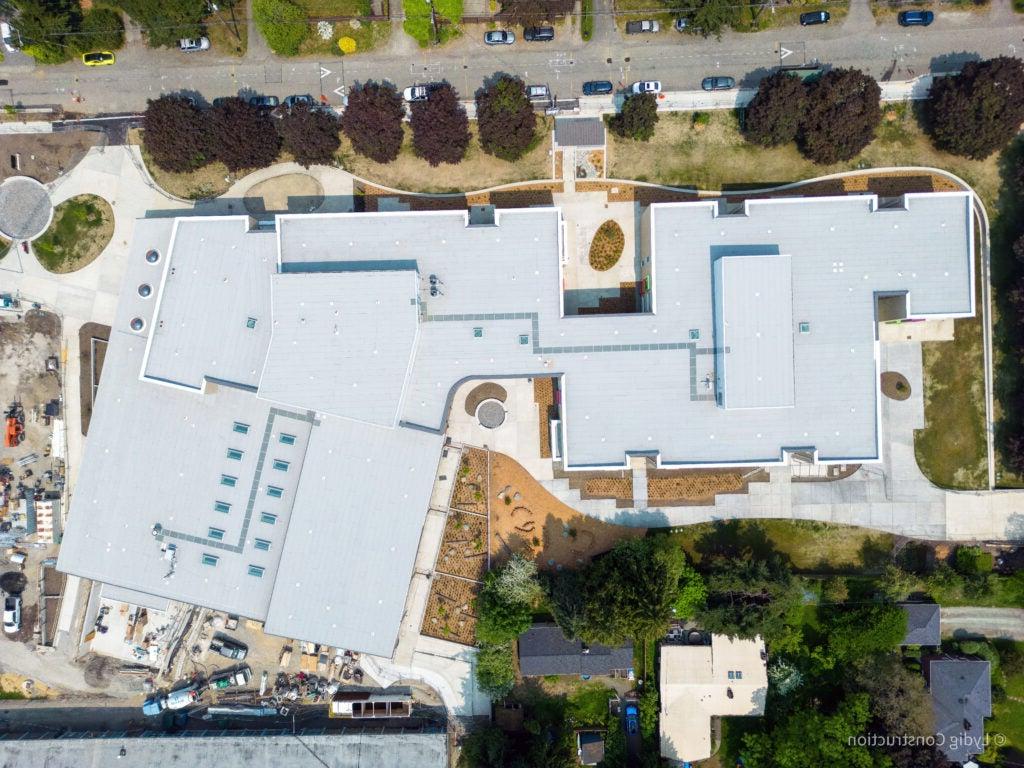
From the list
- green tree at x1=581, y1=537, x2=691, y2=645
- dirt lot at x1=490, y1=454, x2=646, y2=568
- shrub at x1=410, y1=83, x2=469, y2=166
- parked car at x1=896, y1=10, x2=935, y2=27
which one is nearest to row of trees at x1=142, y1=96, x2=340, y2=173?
shrub at x1=410, y1=83, x2=469, y2=166

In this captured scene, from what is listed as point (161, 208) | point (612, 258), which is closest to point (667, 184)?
point (612, 258)

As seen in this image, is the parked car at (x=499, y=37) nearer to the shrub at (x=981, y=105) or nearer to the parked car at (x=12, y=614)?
the shrub at (x=981, y=105)

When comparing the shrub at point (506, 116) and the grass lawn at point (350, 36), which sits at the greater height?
the grass lawn at point (350, 36)

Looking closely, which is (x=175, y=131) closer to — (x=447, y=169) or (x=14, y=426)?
(x=447, y=169)

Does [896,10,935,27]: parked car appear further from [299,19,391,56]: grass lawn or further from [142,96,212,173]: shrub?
[142,96,212,173]: shrub

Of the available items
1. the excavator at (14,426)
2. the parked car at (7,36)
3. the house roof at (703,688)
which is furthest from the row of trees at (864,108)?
the excavator at (14,426)
